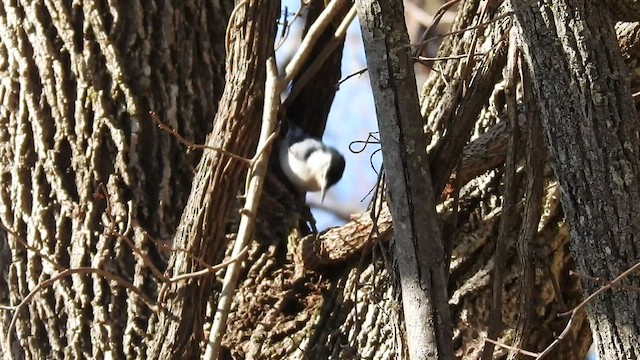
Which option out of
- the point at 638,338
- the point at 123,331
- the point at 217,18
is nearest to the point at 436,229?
the point at 638,338

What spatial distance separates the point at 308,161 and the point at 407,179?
149 cm

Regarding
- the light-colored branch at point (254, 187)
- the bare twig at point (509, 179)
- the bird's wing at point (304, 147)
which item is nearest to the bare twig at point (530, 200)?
the bare twig at point (509, 179)

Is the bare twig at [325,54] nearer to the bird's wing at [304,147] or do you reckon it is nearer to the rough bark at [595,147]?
the bird's wing at [304,147]

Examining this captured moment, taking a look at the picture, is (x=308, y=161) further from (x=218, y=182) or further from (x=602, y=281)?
(x=602, y=281)

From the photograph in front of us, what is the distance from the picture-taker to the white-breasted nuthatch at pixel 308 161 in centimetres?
294

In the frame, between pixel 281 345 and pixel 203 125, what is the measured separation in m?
0.65

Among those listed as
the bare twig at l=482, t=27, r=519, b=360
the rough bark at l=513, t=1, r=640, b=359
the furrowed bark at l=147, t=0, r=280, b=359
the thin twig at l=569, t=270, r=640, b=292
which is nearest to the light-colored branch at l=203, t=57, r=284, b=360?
the furrowed bark at l=147, t=0, r=280, b=359

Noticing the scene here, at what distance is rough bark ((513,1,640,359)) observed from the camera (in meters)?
1.44

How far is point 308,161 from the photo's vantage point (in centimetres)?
310

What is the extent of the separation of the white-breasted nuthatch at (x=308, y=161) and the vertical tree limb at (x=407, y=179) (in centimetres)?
117

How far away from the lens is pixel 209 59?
101 inches

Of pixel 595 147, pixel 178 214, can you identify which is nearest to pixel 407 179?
pixel 595 147

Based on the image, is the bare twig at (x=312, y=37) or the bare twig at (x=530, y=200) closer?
the bare twig at (x=530, y=200)

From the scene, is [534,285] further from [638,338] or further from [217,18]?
[217,18]
